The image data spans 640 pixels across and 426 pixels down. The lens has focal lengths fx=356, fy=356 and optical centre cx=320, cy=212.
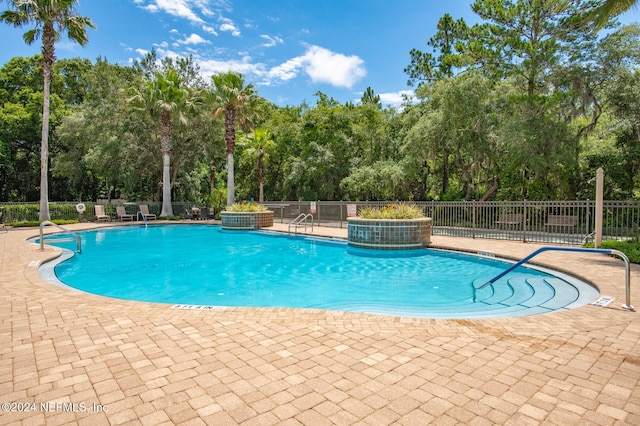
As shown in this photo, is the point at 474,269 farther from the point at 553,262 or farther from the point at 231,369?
the point at 231,369

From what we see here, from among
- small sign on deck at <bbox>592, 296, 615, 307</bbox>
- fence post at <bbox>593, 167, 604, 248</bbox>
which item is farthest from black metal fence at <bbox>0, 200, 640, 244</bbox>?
small sign on deck at <bbox>592, 296, 615, 307</bbox>

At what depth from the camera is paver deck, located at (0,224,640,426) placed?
2199 millimetres

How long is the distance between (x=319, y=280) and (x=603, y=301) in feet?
15.7

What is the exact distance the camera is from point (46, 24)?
17703 mm

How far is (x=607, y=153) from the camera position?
1446cm

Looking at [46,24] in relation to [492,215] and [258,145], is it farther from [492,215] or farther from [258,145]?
[492,215]

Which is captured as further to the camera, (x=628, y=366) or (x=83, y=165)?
(x=83, y=165)

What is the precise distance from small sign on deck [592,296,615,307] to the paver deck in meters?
0.24

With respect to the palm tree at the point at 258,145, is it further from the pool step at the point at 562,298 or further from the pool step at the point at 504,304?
the pool step at the point at 562,298

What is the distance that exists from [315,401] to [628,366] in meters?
2.49

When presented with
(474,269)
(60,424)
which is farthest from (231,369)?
(474,269)

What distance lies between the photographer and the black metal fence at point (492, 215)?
11.1 m

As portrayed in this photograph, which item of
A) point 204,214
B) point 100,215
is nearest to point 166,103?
point 204,214

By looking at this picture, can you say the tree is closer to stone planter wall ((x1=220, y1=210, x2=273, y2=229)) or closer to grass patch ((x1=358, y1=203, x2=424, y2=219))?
stone planter wall ((x1=220, y1=210, x2=273, y2=229))
